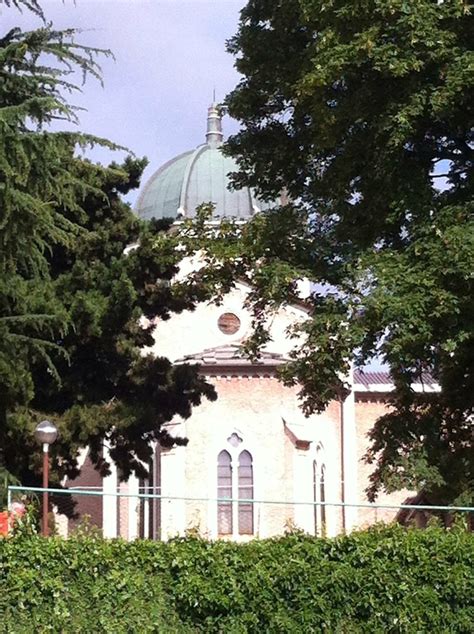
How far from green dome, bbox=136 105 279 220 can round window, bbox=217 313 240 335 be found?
373 inches

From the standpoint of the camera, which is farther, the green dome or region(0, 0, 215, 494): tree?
the green dome

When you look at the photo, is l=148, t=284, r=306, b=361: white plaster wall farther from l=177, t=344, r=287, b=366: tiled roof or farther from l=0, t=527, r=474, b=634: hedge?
→ l=0, t=527, r=474, b=634: hedge

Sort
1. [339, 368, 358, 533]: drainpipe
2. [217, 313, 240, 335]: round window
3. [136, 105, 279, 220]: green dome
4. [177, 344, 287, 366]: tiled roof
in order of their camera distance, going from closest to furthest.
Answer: [177, 344, 287, 366]: tiled roof < [217, 313, 240, 335]: round window < [339, 368, 358, 533]: drainpipe < [136, 105, 279, 220]: green dome

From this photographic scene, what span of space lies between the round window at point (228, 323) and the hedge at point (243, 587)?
2051cm

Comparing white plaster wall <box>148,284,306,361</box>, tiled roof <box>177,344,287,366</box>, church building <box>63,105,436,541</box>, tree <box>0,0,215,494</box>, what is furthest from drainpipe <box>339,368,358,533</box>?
tree <box>0,0,215,494</box>

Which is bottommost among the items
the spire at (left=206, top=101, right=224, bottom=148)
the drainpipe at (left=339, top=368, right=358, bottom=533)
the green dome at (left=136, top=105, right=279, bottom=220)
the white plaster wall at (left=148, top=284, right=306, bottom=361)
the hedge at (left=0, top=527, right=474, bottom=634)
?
the hedge at (left=0, top=527, right=474, bottom=634)

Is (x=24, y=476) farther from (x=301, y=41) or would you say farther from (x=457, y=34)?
(x=457, y=34)

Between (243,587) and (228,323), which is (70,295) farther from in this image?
(228,323)

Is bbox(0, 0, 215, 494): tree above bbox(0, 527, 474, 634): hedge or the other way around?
above

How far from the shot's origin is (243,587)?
10.4 m

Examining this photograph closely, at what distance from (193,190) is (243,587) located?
32308 millimetres

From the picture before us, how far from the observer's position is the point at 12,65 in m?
12.8

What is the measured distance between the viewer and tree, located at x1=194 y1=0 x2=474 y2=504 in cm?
1245

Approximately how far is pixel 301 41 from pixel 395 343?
18.1ft
